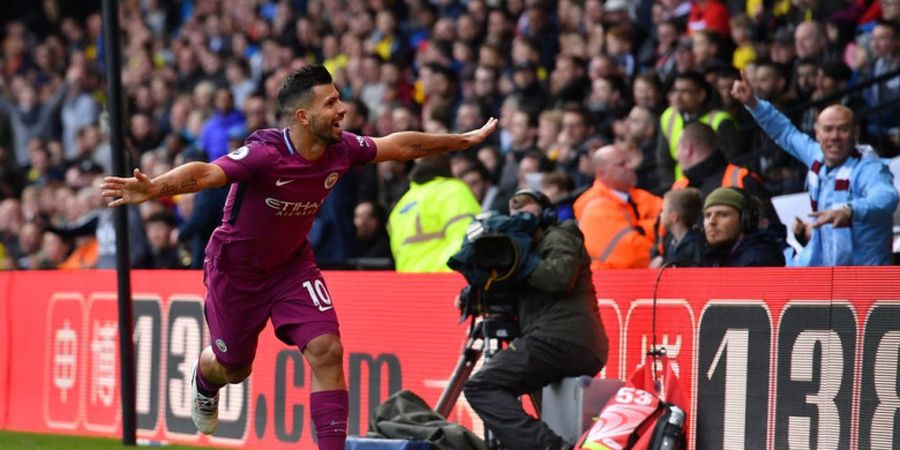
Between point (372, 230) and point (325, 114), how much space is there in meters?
5.34

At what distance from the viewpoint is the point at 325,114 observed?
27.3 feet

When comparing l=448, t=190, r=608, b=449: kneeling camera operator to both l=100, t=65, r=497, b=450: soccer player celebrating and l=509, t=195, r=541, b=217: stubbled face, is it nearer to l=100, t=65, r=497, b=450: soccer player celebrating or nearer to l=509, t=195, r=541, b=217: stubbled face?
l=509, t=195, r=541, b=217: stubbled face

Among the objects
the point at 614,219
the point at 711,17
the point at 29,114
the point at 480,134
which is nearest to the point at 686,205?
the point at 614,219

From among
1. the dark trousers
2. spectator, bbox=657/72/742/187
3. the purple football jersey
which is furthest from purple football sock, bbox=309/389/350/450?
spectator, bbox=657/72/742/187

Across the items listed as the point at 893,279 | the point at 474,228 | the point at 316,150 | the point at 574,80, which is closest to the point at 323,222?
the point at 574,80

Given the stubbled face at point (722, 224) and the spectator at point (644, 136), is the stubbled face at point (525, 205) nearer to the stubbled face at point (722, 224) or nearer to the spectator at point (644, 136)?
the stubbled face at point (722, 224)

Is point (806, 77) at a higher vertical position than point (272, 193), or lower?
higher

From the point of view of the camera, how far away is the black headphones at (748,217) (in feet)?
31.2

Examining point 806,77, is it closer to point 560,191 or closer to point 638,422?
point 560,191

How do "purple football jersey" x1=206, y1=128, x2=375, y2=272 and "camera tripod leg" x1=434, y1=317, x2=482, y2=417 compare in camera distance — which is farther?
"camera tripod leg" x1=434, y1=317, x2=482, y2=417

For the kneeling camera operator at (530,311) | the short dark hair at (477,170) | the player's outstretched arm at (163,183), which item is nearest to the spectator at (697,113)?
the short dark hair at (477,170)

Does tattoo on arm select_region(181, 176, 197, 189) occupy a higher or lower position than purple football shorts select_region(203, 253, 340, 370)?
higher

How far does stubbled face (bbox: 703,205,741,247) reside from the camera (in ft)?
31.2

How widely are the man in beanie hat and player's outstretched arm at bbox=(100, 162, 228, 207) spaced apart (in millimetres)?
3195
